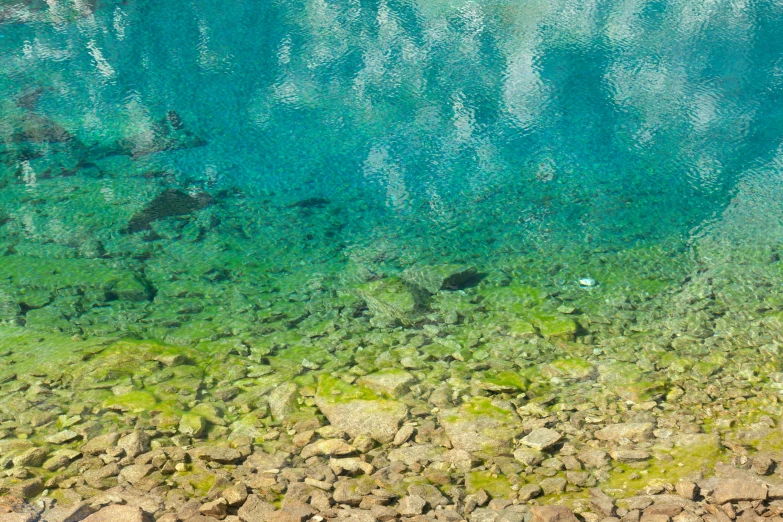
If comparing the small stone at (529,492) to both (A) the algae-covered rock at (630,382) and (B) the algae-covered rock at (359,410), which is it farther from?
(A) the algae-covered rock at (630,382)

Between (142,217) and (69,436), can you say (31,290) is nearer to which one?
(142,217)

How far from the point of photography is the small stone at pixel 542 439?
5375 mm

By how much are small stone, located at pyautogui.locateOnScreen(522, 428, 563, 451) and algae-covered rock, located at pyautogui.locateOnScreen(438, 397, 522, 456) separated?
0.49ft

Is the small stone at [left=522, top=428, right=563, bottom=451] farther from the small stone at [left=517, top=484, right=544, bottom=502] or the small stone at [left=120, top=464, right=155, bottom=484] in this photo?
the small stone at [left=120, top=464, right=155, bottom=484]

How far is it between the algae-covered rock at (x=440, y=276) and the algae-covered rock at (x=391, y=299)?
0.72 feet

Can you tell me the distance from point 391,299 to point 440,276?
0.78 metres

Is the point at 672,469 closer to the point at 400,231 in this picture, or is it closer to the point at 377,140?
the point at 400,231

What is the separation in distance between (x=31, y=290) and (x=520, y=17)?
48.3 ft

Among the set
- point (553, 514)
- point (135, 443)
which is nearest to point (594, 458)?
point (553, 514)

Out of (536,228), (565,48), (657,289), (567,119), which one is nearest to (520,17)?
(565,48)

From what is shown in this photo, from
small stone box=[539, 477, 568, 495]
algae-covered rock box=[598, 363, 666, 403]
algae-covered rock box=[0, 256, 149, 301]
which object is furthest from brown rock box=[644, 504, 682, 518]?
algae-covered rock box=[0, 256, 149, 301]

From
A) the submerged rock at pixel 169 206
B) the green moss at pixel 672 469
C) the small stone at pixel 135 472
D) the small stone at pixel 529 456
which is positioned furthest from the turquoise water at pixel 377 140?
the small stone at pixel 529 456

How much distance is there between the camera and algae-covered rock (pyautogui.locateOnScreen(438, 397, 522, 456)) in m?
5.49

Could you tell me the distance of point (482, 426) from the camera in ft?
18.8
